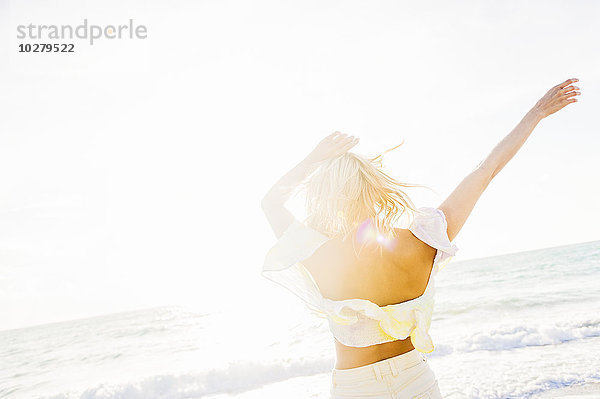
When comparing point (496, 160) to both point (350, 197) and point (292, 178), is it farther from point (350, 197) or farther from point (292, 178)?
point (292, 178)

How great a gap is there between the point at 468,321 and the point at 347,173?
13.7m

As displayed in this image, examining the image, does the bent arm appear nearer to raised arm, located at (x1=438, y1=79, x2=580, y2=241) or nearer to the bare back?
the bare back

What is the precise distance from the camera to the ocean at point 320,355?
8.27 metres

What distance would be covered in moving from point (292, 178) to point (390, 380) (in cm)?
86

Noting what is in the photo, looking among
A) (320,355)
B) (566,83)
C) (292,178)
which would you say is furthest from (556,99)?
(320,355)

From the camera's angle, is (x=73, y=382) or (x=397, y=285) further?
(x=73, y=382)

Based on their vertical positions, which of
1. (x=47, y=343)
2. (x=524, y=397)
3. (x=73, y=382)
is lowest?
(x=47, y=343)

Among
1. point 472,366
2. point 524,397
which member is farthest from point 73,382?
point 524,397

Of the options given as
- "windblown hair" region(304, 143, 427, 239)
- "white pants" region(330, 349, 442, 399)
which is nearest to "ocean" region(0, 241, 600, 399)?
"white pants" region(330, 349, 442, 399)

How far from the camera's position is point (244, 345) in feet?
50.9

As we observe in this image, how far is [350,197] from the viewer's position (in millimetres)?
1727

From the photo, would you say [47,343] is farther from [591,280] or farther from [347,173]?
[347,173]

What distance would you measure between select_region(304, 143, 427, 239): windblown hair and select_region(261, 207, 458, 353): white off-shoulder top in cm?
8

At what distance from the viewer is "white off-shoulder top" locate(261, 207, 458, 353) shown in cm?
173
